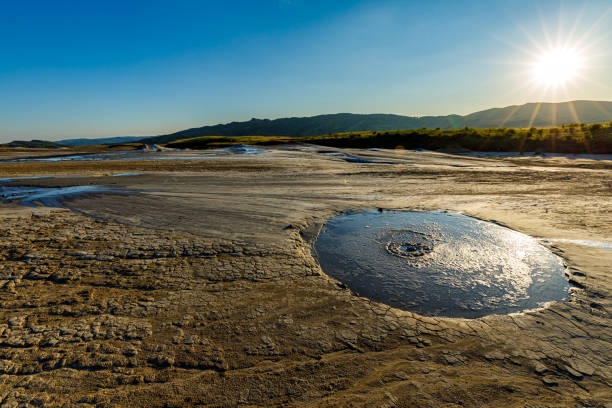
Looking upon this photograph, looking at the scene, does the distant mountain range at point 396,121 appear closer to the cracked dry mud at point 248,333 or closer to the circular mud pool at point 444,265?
the circular mud pool at point 444,265

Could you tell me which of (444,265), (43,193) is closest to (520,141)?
(444,265)

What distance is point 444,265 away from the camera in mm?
4391

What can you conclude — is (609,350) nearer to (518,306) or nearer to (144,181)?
(518,306)

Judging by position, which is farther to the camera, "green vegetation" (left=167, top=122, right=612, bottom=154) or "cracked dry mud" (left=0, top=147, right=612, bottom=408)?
"green vegetation" (left=167, top=122, right=612, bottom=154)

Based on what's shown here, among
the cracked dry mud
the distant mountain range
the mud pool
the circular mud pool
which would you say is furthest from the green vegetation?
the distant mountain range

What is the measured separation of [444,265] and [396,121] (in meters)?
178

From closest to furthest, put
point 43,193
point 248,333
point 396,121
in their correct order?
point 248,333
point 43,193
point 396,121

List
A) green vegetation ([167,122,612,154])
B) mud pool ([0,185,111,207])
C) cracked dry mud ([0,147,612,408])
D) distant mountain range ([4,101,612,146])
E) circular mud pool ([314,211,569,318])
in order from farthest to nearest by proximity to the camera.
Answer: distant mountain range ([4,101,612,146]) < green vegetation ([167,122,612,154]) < mud pool ([0,185,111,207]) < circular mud pool ([314,211,569,318]) < cracked dry mud ([0,147,612,408])

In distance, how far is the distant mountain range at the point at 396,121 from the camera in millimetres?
130375

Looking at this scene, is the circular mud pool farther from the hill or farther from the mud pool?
the hill

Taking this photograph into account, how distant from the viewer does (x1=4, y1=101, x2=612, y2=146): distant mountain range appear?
130375 millimetres

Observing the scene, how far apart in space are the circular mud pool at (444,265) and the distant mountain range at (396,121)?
471 ft

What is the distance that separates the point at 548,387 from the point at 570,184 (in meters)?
12.0

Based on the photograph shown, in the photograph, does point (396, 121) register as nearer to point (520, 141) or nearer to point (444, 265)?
point (520, 141)
